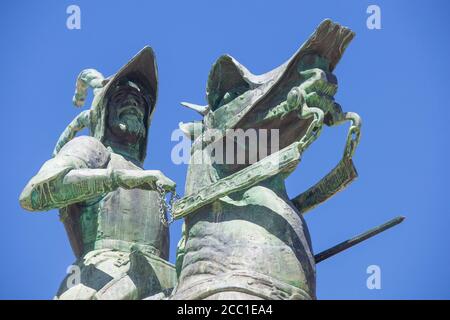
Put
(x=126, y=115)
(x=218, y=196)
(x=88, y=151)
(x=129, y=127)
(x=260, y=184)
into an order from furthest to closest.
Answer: (x=126, y=115)
(x=129, y=127)
(x=88, y=151)
(x=260, y=184)
(x=218, y=196)

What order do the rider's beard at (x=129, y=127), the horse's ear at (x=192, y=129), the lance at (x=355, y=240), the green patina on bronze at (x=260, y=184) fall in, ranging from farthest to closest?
the rider's beard at (x=129, y=127) < the horse's ear at (x=192, y=129) < the lance at (x=355, y=240) < the green patina on bronze at (x=260, y=184)

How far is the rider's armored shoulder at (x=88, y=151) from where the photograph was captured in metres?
15.2

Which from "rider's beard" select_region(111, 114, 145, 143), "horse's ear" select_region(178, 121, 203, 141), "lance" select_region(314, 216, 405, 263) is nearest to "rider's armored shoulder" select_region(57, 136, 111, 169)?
"rider's beard" select_region(111, 114, 145, 143)

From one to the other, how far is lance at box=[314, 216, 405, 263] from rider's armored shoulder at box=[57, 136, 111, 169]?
101 inches

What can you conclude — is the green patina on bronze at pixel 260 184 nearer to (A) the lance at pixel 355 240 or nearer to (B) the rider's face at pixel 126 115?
(A) the lance at pixel 355 240

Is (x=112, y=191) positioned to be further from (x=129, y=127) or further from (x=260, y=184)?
(x=260, y=184)

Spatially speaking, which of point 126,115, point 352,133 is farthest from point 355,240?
point 126,115

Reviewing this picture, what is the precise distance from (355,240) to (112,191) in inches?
101

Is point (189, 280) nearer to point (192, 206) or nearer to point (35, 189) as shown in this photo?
point (192, 206)

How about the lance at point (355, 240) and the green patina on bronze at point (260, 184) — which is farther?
the lance at point (355, 240)

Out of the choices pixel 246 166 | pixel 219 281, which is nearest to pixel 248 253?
pixel 219 281

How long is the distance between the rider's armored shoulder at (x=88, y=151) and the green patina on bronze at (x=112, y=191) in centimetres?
1

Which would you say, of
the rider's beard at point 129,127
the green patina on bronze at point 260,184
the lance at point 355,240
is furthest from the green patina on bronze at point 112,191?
the lance at point 355,240

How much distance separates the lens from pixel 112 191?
15148 mm
